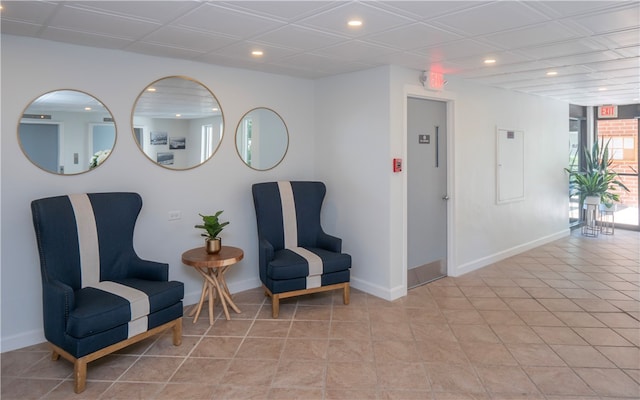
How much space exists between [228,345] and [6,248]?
1.87 m

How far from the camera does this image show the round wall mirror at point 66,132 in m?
3.12

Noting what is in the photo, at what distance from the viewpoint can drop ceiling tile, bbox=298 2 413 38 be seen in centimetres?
253

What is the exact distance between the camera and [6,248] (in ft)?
10.0

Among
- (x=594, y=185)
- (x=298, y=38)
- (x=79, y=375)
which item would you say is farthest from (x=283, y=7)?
(x=594, y=185)

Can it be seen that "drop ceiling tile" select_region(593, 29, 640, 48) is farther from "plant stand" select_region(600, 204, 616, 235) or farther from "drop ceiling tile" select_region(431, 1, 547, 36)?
"plant stand" select_region(600, 204, 616, 235)

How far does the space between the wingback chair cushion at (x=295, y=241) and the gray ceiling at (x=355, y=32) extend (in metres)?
1.35

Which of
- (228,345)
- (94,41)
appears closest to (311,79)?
(94,41)

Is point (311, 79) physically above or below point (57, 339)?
above

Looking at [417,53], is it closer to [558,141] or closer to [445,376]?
[445,376]

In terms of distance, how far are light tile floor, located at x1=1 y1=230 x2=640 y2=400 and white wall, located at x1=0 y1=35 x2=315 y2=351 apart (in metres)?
0.52

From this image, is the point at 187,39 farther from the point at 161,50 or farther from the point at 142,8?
the point at 142,8

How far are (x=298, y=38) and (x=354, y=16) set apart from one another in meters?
0.63

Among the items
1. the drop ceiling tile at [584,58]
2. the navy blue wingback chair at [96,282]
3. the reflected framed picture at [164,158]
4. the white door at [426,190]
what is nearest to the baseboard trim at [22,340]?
the navy blue wingback chair at [96,282]

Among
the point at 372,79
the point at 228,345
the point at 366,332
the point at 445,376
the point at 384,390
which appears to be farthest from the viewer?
the point at 372,79
